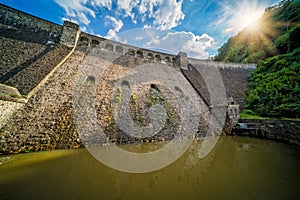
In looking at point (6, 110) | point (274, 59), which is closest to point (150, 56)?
point (6, 110)

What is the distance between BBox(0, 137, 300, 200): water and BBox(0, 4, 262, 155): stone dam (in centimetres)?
127

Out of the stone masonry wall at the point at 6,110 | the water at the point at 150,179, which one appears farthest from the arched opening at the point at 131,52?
the water at the point at 150,179

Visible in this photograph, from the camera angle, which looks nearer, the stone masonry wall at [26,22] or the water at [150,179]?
the water at [150,179]

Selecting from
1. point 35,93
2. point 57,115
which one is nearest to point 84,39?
point 35,93

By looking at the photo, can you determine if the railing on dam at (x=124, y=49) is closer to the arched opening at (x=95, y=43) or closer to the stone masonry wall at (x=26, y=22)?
the arched opening at (x=95, y=43)

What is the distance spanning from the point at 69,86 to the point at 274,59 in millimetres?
22014

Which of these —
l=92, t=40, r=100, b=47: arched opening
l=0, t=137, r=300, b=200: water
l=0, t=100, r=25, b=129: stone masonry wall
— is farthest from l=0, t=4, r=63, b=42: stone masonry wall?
l=0, t=137, r=300, b=200: water

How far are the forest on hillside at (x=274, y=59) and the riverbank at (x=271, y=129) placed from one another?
5.19 ft

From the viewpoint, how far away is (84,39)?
1105 cm

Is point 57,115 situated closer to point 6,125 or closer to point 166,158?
point 6,125

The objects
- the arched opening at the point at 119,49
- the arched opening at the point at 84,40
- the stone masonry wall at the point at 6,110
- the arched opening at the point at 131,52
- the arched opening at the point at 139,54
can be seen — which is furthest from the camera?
the arched opening at the point at 139,54

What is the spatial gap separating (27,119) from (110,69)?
6085 millimetres

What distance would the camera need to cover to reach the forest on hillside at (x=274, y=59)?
9453 mm

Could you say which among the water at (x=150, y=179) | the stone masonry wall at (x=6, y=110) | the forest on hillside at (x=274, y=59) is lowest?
the water at (x=150, y=179)
